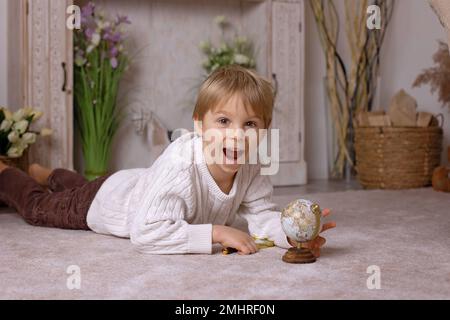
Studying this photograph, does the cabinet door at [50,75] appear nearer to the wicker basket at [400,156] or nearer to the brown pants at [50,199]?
the brown pants at [50,199]

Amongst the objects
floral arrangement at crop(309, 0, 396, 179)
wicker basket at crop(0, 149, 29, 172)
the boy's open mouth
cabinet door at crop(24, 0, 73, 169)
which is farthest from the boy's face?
floral arrangement at crop(309, 0, 396, 179)

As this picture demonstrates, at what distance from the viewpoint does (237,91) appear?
148cm

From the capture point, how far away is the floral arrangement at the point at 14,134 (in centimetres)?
242

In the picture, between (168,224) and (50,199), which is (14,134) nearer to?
(50,199)

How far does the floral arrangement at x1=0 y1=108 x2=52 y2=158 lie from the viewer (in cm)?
242

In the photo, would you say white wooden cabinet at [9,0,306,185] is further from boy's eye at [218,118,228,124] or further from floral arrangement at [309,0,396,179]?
boy's eye at [218,118,228,124]

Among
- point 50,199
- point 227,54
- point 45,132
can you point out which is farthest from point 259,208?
point 227,54

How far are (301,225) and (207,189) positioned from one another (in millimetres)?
306

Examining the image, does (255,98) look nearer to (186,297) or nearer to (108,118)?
(186,297)

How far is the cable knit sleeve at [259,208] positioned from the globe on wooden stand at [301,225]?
0.74 ft

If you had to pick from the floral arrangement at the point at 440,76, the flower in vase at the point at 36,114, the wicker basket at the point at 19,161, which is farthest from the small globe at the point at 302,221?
the floral arrangement at the point at 440,76

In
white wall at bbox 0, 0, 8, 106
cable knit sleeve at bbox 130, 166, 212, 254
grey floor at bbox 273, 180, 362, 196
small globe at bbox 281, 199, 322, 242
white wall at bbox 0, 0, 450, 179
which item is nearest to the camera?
small globe at bbox 281, 199, 322, 242

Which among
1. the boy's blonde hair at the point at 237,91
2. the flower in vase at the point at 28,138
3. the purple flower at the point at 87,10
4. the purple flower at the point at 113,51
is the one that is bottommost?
the flower in vase at the point at 28,138

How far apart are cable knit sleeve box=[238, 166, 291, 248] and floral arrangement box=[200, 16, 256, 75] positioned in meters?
1.51
